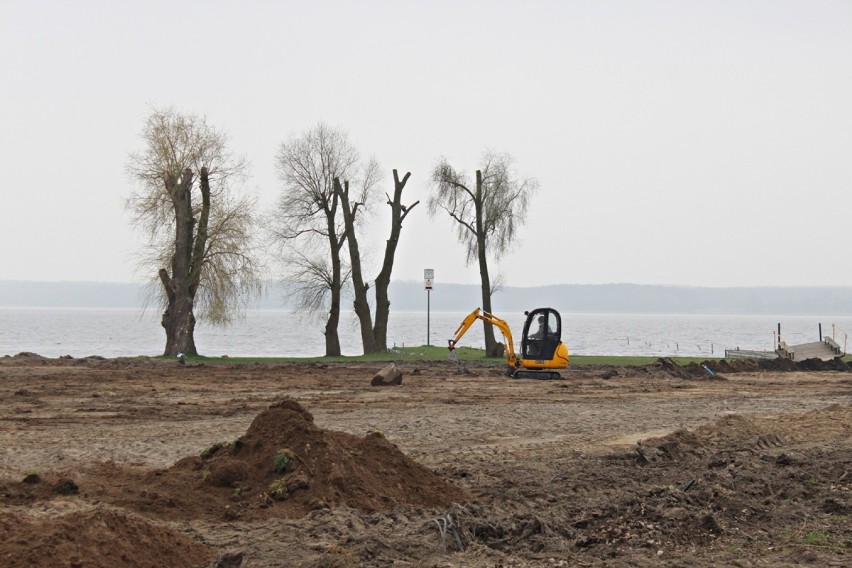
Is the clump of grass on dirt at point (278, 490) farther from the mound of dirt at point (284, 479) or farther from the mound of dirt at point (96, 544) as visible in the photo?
the mound of dirt at point (96, 544)

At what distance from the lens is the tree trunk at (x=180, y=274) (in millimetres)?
36812

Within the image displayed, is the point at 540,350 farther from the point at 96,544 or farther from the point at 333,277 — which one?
the point at 96,544

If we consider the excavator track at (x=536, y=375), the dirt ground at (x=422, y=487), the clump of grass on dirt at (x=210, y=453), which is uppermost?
the excavator track at (x=536, y=375)

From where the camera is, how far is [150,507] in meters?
9.38

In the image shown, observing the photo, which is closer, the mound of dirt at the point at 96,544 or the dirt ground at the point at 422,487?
the mound of dirt at the point at 96,544

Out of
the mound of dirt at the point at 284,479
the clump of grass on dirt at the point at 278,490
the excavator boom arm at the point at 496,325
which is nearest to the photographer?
the mound of dirt at the point at 284,479

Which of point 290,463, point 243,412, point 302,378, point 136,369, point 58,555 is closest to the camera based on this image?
point 58,555

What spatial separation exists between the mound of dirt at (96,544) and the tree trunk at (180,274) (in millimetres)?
29708

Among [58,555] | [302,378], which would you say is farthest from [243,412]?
[58,555]

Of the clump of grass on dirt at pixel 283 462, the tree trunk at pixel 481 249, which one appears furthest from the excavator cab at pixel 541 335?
the clump of grass on dirt at pixel 283 462

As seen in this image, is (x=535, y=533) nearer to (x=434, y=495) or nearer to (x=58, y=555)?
(x=434, y=495)

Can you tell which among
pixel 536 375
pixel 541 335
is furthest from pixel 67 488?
pixel 541 335

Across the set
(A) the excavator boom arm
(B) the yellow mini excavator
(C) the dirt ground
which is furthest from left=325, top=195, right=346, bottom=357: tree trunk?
(C) the dirt ground

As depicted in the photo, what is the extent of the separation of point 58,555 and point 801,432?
13.2 metres
